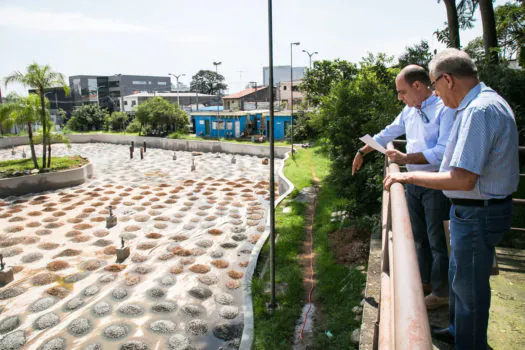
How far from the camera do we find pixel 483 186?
2.08 meters

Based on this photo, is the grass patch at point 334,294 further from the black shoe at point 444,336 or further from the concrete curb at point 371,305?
the black shoe at point 444,336

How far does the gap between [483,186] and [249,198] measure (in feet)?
50.6

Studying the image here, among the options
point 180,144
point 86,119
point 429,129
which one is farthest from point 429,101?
point 86,119

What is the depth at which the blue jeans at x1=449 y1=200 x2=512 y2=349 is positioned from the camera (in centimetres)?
211

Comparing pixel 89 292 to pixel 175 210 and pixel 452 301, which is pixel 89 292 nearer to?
pixel 175 210

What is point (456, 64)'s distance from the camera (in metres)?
2.11

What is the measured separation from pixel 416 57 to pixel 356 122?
12.6 ft

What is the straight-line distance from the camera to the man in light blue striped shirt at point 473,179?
1.93 m

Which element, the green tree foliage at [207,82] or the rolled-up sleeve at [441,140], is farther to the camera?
the green tree foliage at [207,82]

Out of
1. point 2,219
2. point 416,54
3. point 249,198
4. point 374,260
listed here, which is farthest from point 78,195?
point 374,260

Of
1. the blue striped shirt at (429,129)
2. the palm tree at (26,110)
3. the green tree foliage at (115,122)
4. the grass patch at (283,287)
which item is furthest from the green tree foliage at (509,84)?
the green tree foliage at (115,122)

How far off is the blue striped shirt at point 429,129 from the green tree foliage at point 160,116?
40594 millimetres

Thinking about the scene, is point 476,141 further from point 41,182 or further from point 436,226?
point 41,182

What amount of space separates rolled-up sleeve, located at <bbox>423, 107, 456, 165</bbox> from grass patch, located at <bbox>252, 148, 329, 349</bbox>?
4140 mm
